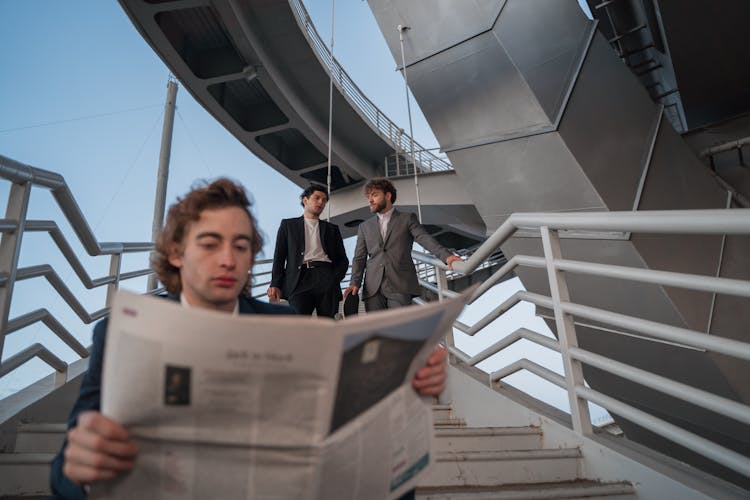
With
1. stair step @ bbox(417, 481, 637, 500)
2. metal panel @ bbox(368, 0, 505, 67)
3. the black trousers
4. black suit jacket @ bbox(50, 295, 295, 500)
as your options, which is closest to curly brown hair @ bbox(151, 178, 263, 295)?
black suit jacket @ bbox(50, 295, 295, 500)

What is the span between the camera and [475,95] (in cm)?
399

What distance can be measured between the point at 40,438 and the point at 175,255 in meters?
1.25

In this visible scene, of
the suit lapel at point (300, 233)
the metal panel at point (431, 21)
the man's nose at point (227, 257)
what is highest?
the metal panel at point (431, 21)

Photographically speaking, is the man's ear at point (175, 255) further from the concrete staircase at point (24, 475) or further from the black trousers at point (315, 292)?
the black trousers at point (315, 292)

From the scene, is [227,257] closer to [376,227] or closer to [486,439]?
[486,439]

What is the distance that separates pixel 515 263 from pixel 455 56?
8.78ft

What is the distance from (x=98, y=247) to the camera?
2396mm

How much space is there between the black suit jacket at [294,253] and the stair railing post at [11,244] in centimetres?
149

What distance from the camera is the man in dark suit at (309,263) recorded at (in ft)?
9.67

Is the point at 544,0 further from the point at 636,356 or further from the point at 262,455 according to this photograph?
the point at 262,455

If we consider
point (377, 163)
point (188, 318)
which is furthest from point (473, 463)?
point (377, 163)

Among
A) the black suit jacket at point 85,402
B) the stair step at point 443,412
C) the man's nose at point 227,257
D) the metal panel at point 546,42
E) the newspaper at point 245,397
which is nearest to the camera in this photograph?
the newspaper at point 245,397

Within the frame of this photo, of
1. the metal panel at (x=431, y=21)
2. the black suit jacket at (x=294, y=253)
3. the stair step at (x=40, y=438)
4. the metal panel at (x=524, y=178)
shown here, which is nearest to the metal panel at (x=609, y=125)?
the metal panel at (x=524, y=178)

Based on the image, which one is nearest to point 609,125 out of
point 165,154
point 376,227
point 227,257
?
point 376,227
